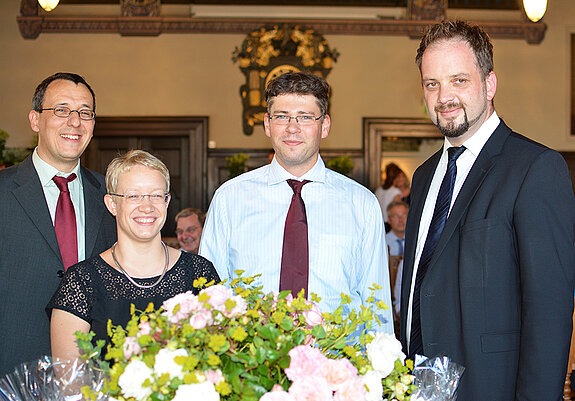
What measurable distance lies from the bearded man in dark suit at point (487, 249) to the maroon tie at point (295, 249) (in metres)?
0.43

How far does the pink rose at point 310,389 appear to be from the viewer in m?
1.15

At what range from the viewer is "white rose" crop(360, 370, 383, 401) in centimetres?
126

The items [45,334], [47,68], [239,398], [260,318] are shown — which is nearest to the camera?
[239,398]

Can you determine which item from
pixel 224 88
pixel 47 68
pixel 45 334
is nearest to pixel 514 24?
pixel 224 88

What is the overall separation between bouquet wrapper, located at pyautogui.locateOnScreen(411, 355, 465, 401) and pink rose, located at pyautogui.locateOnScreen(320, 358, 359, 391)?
0.28 metres

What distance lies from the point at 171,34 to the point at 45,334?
731 centimetres

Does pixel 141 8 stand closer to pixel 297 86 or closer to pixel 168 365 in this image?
pixel 297 86

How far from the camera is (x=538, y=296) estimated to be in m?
1.88

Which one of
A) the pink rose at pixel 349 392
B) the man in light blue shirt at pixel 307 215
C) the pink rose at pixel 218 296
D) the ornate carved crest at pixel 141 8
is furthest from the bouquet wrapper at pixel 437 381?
the ornate carved crest at pixel 141 8

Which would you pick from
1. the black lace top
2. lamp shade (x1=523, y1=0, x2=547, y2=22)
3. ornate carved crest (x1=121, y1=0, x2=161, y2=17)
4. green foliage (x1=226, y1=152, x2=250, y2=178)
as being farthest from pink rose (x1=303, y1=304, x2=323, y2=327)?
ornate carved crest (x1=121, y1=0, x2=161, y2=17)

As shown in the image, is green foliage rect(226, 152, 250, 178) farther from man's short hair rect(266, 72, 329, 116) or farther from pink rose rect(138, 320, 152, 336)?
pink rose rect(138, 320, 152, 336)

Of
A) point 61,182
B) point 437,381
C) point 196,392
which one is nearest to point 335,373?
point 196,392

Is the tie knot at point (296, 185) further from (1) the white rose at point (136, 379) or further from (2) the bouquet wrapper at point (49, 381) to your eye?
(1) the white rose at point (136, 379)

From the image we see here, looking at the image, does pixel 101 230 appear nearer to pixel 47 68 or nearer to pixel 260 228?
pixel 260 228
